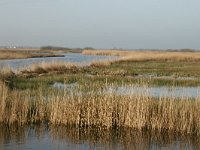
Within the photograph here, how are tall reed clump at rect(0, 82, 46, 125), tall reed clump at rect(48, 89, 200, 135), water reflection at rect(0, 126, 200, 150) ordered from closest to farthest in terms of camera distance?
1. water reflection at rect(0, 126, 200, 150)
2. tall reed clump at rect(48, 89, 200, 135)
3. tall reed clump at rect(0, 82, 46, 125)

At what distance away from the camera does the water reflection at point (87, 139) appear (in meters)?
9.84

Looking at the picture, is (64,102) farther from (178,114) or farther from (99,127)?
(178,114)

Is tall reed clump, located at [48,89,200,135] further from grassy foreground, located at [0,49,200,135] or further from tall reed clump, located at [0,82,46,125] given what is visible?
tall reed clump, located at [0,82,46,125]

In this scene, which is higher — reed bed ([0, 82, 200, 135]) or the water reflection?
reed bed ([0, 82, 200, 135])

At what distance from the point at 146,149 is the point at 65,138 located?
2339mm

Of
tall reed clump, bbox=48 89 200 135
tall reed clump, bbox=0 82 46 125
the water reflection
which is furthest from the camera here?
tall reed clump, bbox=0 82 46 125

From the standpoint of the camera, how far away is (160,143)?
33.4 ft

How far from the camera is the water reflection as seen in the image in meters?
9.84

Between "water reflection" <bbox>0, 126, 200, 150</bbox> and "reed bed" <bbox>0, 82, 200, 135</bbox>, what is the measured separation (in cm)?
25

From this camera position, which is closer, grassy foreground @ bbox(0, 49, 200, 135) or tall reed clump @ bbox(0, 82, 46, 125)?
grassy foreground @ bbox(0, 49, 200, 135)

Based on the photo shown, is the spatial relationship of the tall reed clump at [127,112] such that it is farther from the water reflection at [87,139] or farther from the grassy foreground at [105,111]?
the water reflection at [87,139]

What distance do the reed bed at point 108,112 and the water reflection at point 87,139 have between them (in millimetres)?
253

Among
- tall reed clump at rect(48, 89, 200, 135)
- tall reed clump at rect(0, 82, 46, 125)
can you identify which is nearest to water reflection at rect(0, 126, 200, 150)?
tall reed clump at rect(48, 89, 200, 135)

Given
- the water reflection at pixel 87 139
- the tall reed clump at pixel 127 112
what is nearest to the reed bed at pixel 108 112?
the tall reed clump at pixel 127 112
